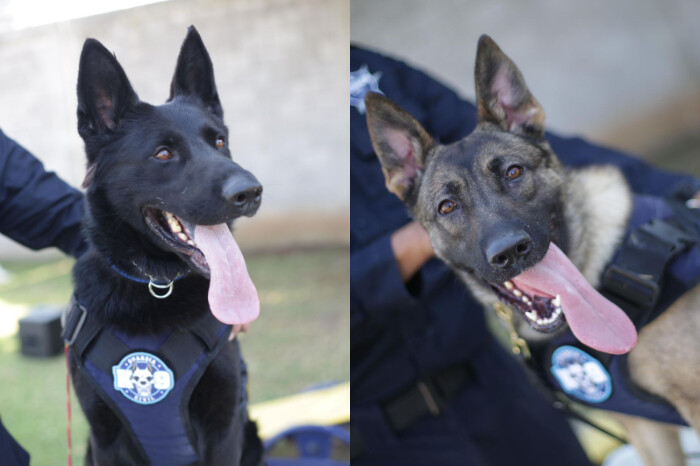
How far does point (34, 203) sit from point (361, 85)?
4.55ft

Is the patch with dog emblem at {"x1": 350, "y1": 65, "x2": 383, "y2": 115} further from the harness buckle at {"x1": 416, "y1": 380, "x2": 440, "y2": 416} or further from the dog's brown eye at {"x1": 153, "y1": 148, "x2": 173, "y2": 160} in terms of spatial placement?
the harness buckle at {"x1": 416, "y1": 380, "x2": 440, "y2": 416}

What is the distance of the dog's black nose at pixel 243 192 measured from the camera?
52.5 inches

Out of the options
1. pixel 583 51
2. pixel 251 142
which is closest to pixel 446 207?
pixel 251 142

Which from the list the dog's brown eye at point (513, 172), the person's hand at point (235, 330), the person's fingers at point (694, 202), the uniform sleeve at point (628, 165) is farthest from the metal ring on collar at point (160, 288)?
the person's fingers at point (694, 202)

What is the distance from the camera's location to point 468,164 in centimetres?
188

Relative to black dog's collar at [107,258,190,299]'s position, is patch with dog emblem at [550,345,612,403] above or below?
below

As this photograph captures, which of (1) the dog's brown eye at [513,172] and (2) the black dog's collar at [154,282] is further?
(1) the dog's brown eye at [513,172]

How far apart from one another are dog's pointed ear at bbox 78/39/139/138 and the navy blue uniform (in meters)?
0.38

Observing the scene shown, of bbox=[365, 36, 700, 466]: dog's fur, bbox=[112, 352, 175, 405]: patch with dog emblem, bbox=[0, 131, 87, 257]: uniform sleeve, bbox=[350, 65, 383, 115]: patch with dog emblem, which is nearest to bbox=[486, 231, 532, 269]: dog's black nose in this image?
bbox=[365, 36, 700, 466]: dog's fur

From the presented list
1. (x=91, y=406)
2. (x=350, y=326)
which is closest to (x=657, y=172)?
(x=350, y=326)

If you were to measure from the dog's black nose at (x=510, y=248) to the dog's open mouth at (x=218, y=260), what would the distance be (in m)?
0.68

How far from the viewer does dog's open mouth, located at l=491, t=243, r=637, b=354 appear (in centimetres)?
153

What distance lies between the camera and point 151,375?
5.08 ft

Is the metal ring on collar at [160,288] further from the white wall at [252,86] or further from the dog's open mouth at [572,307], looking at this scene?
the dog's open mouth at [572,307]
